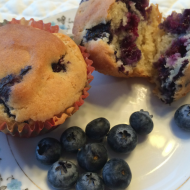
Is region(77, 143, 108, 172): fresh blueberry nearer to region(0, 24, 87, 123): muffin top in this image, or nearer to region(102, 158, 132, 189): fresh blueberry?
region(102, 158, 132, 189): fresh blueberry

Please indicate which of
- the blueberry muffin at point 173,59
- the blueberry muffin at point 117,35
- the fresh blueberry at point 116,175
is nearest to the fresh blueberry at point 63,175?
the fresh blueberry at point 116,175

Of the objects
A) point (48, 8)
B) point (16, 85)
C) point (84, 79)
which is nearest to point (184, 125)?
point (84, 79)

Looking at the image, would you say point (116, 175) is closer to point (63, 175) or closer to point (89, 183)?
point (89, 183)

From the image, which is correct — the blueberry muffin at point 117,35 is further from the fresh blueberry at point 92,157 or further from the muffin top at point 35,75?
the fresh blueberry at point 92,157

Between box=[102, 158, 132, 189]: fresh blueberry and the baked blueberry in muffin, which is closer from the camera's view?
box=[102, 158, 132, 189]: fresh blueberry

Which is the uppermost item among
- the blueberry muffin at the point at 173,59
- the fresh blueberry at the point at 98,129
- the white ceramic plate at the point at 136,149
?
the blueberry muffin at the point at 173,59

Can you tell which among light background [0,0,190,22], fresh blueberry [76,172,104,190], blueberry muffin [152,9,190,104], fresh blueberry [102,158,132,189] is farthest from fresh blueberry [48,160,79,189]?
light background [0,0,190,22]
